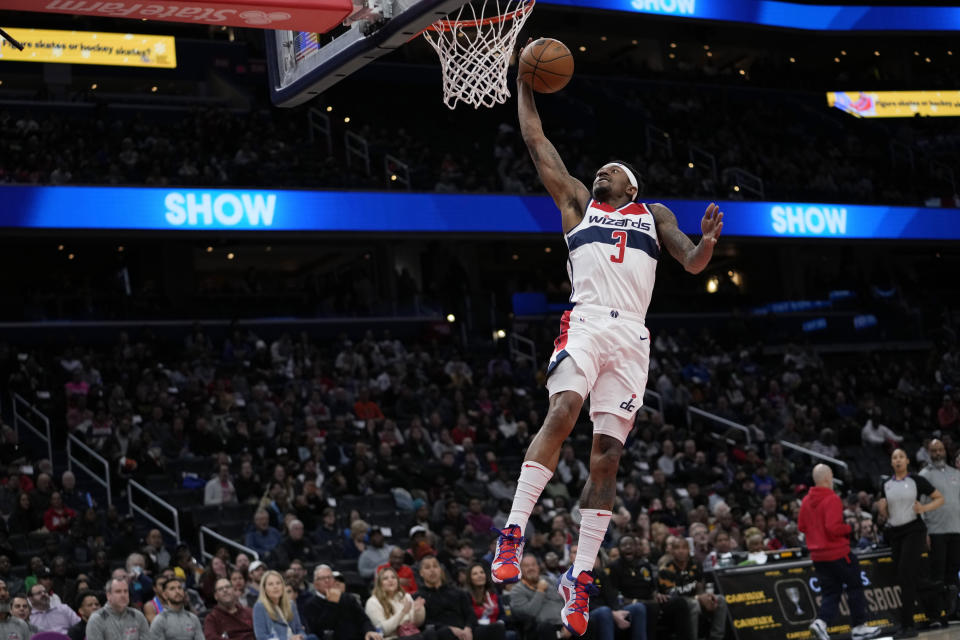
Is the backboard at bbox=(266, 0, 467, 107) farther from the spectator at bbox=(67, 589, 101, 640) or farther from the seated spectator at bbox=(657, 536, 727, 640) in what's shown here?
the seated spectator at bbox=(657, 536, 727, 640)

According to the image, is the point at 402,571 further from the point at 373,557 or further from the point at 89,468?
the point at 89,468

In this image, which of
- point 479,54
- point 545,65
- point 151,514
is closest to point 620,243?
point 545,65

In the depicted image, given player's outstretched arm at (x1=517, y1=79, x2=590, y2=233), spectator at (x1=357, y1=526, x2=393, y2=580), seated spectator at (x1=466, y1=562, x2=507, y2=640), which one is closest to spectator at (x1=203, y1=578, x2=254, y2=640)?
seated spectator at (x1=466, y1=562, x2=507, y2=640)

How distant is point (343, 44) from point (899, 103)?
32.1m

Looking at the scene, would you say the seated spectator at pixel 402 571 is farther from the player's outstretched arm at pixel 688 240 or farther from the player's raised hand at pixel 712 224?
the player's raised hand at pixel 712 224

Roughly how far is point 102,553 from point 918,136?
27763 millimetres

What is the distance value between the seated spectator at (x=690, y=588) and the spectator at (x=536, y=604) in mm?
1458

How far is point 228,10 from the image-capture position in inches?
265

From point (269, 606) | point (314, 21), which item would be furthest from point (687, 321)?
point (314, 21)

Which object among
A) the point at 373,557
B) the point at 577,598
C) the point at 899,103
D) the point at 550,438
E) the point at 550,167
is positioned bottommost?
the point at 577,598

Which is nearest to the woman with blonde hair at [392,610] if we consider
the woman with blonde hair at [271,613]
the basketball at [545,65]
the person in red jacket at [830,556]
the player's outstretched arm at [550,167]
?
the woman with blonde hair at [271,613]

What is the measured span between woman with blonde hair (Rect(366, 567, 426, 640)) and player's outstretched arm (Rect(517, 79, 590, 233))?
5.75m

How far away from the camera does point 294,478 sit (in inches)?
654

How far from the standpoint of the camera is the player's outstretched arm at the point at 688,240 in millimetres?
6145
